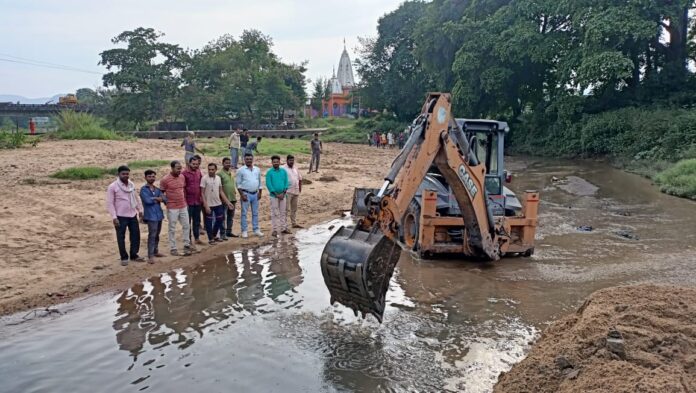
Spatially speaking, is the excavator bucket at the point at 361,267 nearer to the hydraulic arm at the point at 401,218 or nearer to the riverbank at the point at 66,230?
the hydraulic arm at the point at 401,218

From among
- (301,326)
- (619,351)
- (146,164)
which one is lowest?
(301,326)

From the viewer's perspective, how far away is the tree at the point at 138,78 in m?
47.7

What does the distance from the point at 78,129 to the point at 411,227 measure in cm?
2199

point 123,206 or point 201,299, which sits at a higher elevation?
point 123,206

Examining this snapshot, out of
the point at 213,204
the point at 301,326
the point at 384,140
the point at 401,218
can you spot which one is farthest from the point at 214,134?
the point at 401,218

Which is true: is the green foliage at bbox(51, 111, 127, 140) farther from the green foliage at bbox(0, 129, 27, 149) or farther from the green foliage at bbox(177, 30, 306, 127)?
the green foliage at bbox(177, 30, 306, 127)

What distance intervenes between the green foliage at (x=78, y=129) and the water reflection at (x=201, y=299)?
1960cm

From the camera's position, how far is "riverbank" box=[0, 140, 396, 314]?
304 inches

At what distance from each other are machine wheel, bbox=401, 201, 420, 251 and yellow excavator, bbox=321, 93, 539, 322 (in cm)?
2

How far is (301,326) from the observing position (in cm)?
648

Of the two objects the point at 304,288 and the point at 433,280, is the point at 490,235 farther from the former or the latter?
the point at 304,288

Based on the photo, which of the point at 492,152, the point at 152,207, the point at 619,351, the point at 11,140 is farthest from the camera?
the point at 11,140

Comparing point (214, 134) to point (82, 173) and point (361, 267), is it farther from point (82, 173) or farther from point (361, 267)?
point (361, 267)

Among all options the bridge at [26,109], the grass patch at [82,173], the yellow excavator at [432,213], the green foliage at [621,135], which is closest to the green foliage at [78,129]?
the grass patch at [82,173]
